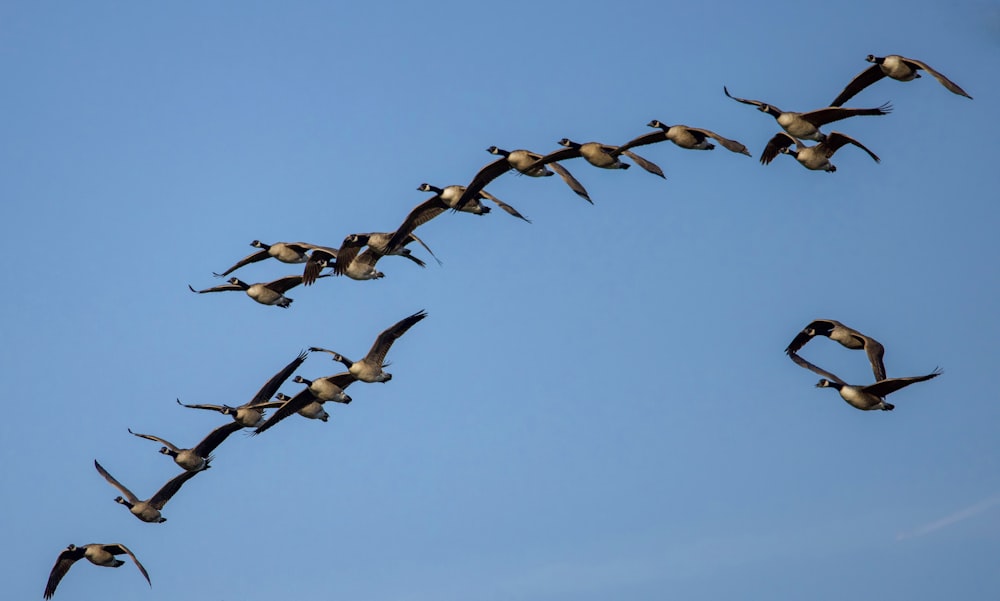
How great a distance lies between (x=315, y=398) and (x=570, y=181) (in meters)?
9.63

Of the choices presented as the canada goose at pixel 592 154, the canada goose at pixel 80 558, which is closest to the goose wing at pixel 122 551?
the canada goose at pixel 80 558

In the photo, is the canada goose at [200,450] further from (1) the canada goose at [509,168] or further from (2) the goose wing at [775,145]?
(2) the goose wing at [775,145]

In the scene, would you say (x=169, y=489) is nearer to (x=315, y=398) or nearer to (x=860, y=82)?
(x=315, y=398)

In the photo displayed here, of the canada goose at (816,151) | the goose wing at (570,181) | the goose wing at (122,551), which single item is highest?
the canada goose at (816,151)

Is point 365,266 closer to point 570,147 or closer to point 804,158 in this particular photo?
point 570,147

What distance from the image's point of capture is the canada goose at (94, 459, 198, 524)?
39812mm

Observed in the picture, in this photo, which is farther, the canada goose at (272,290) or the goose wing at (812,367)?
the canada goose at (272,290)

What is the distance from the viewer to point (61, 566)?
129ft

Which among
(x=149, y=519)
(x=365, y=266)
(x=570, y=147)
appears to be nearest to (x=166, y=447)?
(x=149, y=519)

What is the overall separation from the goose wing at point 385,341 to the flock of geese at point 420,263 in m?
0.03

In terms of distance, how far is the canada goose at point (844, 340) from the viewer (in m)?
32.5

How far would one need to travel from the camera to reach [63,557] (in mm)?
39062

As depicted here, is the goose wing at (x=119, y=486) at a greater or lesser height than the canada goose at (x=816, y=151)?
lesser

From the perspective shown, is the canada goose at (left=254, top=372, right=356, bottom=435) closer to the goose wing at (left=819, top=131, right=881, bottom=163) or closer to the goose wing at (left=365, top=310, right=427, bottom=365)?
the goose wing at (left=365, top=310, right=427, bottom=365)
